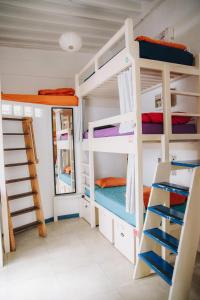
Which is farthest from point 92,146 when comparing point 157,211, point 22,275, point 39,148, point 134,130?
point 22,275

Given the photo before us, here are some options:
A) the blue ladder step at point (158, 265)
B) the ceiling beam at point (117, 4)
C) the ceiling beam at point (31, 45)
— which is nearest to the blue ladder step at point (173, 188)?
the blue ladder step at point (158, 265)

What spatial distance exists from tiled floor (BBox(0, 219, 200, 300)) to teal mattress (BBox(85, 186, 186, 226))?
47 centimetres

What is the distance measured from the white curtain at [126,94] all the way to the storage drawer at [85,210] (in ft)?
5.69

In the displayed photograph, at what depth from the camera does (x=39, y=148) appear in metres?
3.54

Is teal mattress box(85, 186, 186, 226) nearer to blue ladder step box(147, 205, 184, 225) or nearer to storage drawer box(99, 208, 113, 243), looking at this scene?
storage drawer box(99, 208, 113, 243)

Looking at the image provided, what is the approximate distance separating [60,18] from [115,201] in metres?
2.80

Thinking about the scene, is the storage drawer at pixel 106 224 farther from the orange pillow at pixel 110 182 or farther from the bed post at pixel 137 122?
the bed post at pixel 137 122

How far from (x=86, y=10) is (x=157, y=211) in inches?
113

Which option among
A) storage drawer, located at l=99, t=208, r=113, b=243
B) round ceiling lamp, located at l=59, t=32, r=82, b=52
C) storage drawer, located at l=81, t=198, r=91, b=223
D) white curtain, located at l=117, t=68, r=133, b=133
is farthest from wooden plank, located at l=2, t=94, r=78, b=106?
storage drawer, located at l=99, t=208, r=113, b=243

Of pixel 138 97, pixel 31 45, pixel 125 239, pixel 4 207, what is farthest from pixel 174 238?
pixel 31 45

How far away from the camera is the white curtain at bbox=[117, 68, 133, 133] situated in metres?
2.13

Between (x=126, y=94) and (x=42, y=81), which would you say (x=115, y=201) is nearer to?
(x=126, y=94)

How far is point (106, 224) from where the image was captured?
9.42 ft

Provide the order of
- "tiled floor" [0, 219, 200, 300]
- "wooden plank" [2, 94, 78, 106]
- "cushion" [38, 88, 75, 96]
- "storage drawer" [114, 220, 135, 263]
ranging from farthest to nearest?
"cushion" [38, 88, 75, 96]
"wooden plank" [2, 94, 78, 106]
"storage drawer" [114, 220, 135, 263]
"tiled floor" [0, 219, 200, 300]
